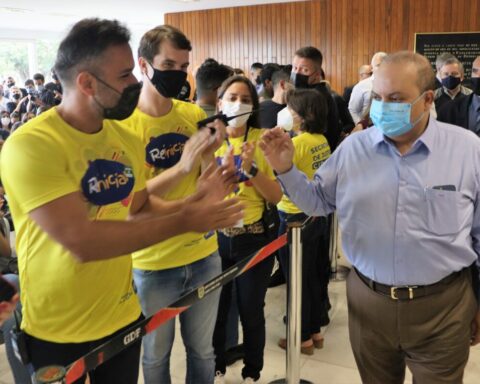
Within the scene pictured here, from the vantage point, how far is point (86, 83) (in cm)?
138

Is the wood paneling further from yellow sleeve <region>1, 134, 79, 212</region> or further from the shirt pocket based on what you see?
yellow sleeve <region>1, 134, 79, 212</region>

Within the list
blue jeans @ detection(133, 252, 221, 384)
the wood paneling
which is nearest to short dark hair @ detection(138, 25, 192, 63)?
blue jeans @ detection(133, 252, 221, 384)

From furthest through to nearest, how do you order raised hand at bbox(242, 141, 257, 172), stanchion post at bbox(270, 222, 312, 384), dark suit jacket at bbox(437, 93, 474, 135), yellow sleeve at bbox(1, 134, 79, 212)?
dark suit jacket at bbox(437, 93, 474, 135), stanchion post at bbox(270, 222, 312, 384), raised hand at bbox(242, 141, 257, 172), yellow sleeve at bbox(1, 134, 79, 212)

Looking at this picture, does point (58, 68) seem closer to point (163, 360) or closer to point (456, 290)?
point (163, 360)

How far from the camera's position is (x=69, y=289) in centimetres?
138

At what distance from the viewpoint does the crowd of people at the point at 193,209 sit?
4.37 ft

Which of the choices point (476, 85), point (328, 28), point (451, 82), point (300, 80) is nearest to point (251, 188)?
point (300, 80)

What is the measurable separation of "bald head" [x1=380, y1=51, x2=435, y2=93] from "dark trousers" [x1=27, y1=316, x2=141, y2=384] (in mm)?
1288

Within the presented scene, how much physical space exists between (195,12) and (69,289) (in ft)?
40.3

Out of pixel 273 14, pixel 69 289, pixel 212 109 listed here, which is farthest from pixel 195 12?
pixel 69 289

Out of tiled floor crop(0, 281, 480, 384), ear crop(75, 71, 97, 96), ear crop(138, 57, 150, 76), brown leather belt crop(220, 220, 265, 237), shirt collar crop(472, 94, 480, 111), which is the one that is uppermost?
ear crop(138, 57, 150, 76)

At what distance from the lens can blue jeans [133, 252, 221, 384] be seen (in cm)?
193

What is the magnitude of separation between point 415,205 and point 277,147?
1.77 feet

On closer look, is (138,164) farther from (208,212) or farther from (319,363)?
(319,363)
